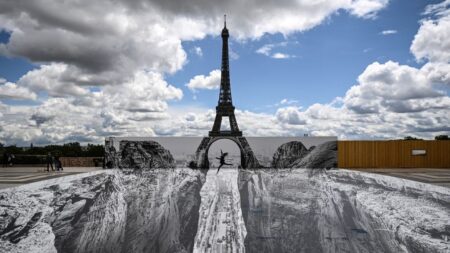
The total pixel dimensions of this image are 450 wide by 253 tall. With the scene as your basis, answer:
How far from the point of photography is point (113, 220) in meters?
13.1

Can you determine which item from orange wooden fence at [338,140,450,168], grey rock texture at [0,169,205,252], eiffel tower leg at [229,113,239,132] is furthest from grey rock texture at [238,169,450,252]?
eiffel tower leg at [229,113,239,132]

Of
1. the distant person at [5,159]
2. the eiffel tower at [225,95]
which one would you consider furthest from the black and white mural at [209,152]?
the eiffel tower at [225,95]

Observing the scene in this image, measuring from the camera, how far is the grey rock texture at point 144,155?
23188 millimetres

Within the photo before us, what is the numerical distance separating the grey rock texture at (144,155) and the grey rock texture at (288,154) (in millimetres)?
6511

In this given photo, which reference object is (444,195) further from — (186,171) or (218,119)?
(218,119)

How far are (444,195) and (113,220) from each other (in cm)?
1232

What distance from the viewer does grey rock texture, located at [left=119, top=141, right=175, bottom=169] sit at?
913 inches

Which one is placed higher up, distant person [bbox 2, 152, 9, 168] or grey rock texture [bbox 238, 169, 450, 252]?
distant person [bbox 2, 152, 9, 168]

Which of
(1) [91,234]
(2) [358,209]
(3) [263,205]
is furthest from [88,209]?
(2) [358,209]

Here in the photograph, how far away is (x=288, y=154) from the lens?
2341 centimetres

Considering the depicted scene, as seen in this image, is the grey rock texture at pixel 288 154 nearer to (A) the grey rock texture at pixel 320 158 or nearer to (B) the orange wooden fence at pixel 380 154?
(A) the grey rock texture at pixel 320 158

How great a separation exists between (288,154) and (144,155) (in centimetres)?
907

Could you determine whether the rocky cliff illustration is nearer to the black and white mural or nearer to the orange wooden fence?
the black and white mural

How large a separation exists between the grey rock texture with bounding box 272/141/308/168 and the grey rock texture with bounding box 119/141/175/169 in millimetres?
6511
